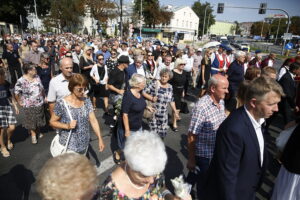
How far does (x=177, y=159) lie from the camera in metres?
4.66

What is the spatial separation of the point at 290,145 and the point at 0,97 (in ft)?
15.9

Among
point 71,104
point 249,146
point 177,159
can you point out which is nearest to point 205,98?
point 249,146

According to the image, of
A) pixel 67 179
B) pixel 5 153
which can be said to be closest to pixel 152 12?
pixel 5 153

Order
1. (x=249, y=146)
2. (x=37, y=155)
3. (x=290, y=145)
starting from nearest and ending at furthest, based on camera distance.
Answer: (x=249, y=146), (x=290, y=145), (x=37, y=155)

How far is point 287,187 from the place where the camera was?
254 centimetres

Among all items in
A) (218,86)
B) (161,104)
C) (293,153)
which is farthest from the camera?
(161,104)

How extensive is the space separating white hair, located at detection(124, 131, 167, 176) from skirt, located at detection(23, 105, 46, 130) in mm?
→ 3850

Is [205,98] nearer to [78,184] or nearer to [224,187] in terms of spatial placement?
[224,187]

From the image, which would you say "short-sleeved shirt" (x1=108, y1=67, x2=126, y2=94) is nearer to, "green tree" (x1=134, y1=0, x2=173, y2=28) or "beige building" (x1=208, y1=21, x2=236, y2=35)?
"green tree" (x1=134, y1=0, x2=173, y2=28)

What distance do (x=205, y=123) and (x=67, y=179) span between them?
1.85m

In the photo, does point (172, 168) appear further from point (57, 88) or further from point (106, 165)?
point (57, 88)

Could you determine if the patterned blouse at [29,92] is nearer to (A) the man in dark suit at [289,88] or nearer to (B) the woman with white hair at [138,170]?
(B) the woman with white hair at [138,170]

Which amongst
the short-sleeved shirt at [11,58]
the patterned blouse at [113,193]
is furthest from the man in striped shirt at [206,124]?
the short-sleeved shirt at [11,58]

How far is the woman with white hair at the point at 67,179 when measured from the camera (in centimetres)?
152
